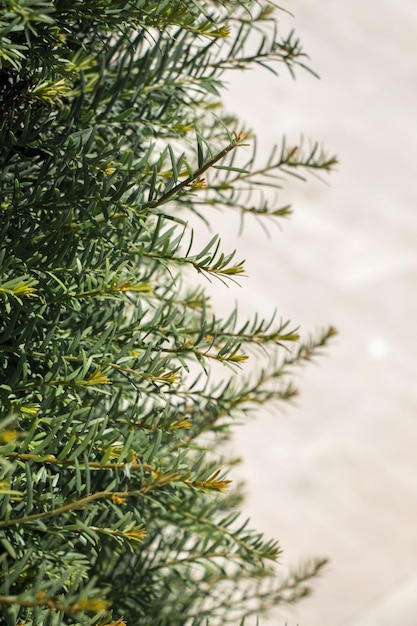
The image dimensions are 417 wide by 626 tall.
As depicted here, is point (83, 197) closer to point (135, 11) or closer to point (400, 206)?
point (135, 11)

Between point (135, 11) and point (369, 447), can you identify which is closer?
point (135, 11)

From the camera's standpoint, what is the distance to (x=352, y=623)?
3.04 feet

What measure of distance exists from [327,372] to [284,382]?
3.17 feet

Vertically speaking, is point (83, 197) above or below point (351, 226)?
below

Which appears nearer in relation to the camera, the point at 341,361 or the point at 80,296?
the point at 80,296

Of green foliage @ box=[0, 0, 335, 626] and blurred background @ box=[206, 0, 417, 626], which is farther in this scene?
blurred background @ box=[206, 0, 417, 626]

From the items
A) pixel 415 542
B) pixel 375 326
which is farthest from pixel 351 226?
pixel 415 542

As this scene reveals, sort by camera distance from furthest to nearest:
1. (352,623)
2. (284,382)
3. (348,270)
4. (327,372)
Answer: (348,270), (327,372), (352,623), (284,382)

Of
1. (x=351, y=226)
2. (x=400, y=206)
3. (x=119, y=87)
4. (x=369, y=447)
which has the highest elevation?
(x=400, y=206)

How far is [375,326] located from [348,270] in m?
0.14

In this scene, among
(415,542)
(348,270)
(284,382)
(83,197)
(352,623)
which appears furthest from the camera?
(348,270)

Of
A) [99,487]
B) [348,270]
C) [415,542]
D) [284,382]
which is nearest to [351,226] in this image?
[348,270]

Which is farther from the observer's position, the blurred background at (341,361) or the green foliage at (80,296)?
the blurred background at (341,361)

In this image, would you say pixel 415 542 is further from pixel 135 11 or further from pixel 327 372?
pixel 135 11
